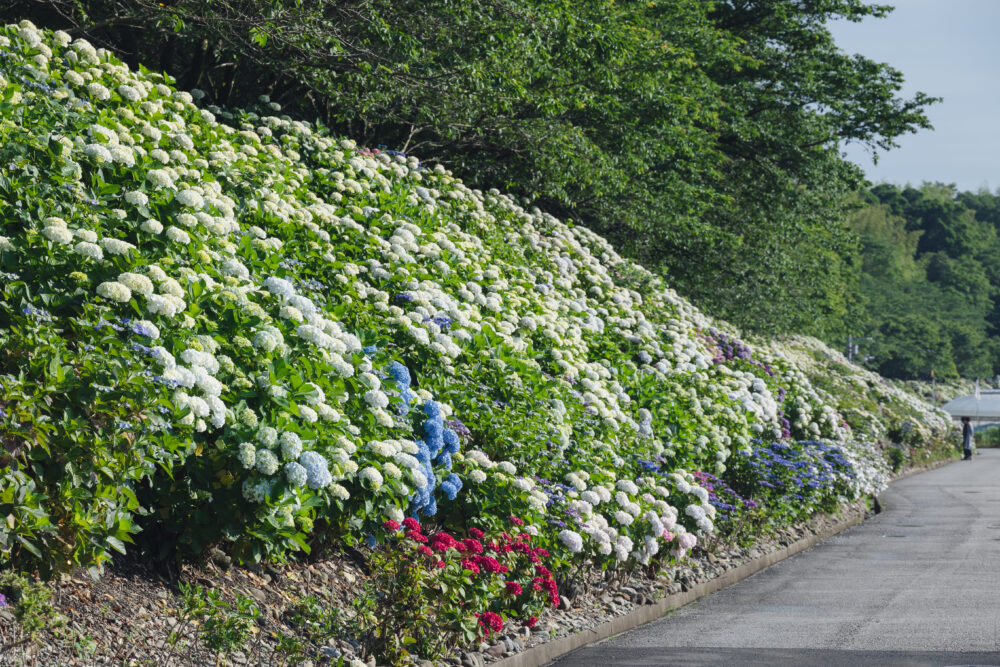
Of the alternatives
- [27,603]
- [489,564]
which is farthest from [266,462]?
[489,564]

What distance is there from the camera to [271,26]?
12.4 m

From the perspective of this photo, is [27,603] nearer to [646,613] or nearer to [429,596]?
[429,596]

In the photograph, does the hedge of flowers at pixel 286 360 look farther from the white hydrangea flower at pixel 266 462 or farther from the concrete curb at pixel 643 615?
the concrete curb at pixel 643 615

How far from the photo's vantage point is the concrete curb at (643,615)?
6.92m

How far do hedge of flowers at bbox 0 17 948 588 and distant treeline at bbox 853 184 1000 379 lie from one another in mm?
57851

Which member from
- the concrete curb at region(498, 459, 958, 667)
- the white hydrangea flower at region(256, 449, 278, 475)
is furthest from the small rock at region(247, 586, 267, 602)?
the concrete curb at region(498, 459, 958, 667)

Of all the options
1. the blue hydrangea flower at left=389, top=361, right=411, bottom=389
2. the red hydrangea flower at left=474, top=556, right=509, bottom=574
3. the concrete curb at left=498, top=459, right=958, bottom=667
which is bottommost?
the concrete curb at left=498, top=459, right=958, bottom=667

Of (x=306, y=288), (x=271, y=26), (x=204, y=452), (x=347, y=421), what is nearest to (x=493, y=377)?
(x=306, y=288)

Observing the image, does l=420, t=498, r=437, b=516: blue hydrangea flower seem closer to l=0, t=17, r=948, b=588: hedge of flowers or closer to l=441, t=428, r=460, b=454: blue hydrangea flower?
l=0, t=17, r=948, b=588: hedge of flowers

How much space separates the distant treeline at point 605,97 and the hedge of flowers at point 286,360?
1.02m

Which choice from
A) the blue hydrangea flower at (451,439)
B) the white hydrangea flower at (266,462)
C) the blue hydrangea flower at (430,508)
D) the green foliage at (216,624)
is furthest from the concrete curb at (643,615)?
the white hydrangea flower at (266,462)

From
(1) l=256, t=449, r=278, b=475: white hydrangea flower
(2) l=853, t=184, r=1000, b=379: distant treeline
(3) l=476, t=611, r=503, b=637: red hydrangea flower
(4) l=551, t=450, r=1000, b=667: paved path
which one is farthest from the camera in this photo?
(2) l=853, t=184, r=1000, b=379: distant treeline

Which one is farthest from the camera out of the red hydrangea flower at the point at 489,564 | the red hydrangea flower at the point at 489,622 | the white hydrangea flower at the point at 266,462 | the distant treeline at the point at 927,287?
the distant treeline at the point at 927,287

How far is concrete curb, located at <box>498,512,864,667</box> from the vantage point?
6.92 metres
